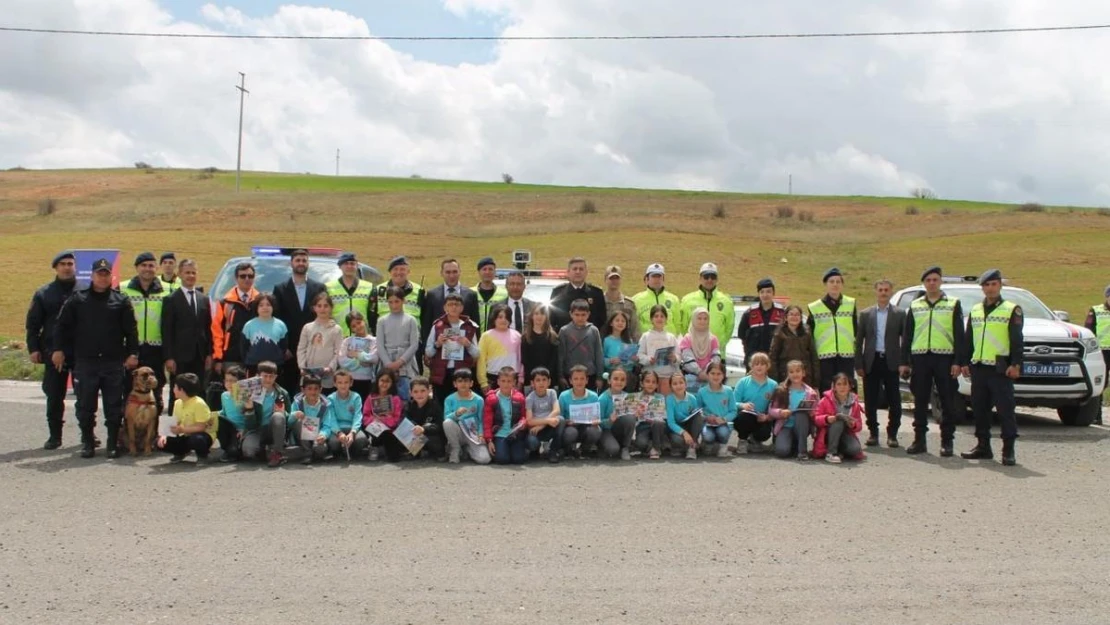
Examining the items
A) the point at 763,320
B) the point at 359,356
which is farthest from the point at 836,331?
the point at 359,356

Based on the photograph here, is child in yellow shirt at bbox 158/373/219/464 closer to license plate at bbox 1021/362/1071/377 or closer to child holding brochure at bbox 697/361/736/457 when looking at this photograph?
child holding brochure at bbox 697/361/736/457

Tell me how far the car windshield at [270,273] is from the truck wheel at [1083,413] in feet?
30.7

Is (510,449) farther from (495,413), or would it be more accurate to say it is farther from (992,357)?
(992,357)

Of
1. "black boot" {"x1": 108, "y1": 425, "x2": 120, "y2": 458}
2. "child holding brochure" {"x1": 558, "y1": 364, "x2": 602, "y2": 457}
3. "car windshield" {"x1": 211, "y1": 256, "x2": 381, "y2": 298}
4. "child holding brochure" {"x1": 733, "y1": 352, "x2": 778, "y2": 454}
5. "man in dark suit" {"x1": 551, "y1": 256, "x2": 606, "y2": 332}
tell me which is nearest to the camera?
"black boot" {"x1": 108, "y1": 425, "x2": 120, "y2": 458}

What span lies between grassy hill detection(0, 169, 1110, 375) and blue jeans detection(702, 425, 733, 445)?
1945cm

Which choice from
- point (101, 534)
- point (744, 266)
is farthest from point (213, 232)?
point (101, 534)

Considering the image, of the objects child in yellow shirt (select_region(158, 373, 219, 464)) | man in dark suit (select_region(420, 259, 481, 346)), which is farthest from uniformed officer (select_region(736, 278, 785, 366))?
child in yellow shirt (select_region(158, 373, 219, 464))

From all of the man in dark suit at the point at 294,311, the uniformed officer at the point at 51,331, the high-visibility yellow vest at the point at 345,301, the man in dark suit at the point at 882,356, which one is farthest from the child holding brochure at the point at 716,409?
the uniformed officer at the point at 51,331

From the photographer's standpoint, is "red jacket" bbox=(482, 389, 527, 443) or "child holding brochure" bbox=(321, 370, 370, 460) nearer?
"child holding brochure" bbox=(321, 370, 370, 460)

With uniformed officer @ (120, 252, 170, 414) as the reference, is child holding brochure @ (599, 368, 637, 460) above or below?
below

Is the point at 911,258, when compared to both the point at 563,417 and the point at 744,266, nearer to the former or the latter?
the point at 744,266

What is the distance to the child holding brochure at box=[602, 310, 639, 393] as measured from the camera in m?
10.2

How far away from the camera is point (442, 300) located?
1027cm

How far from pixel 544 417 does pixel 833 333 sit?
132 inches
